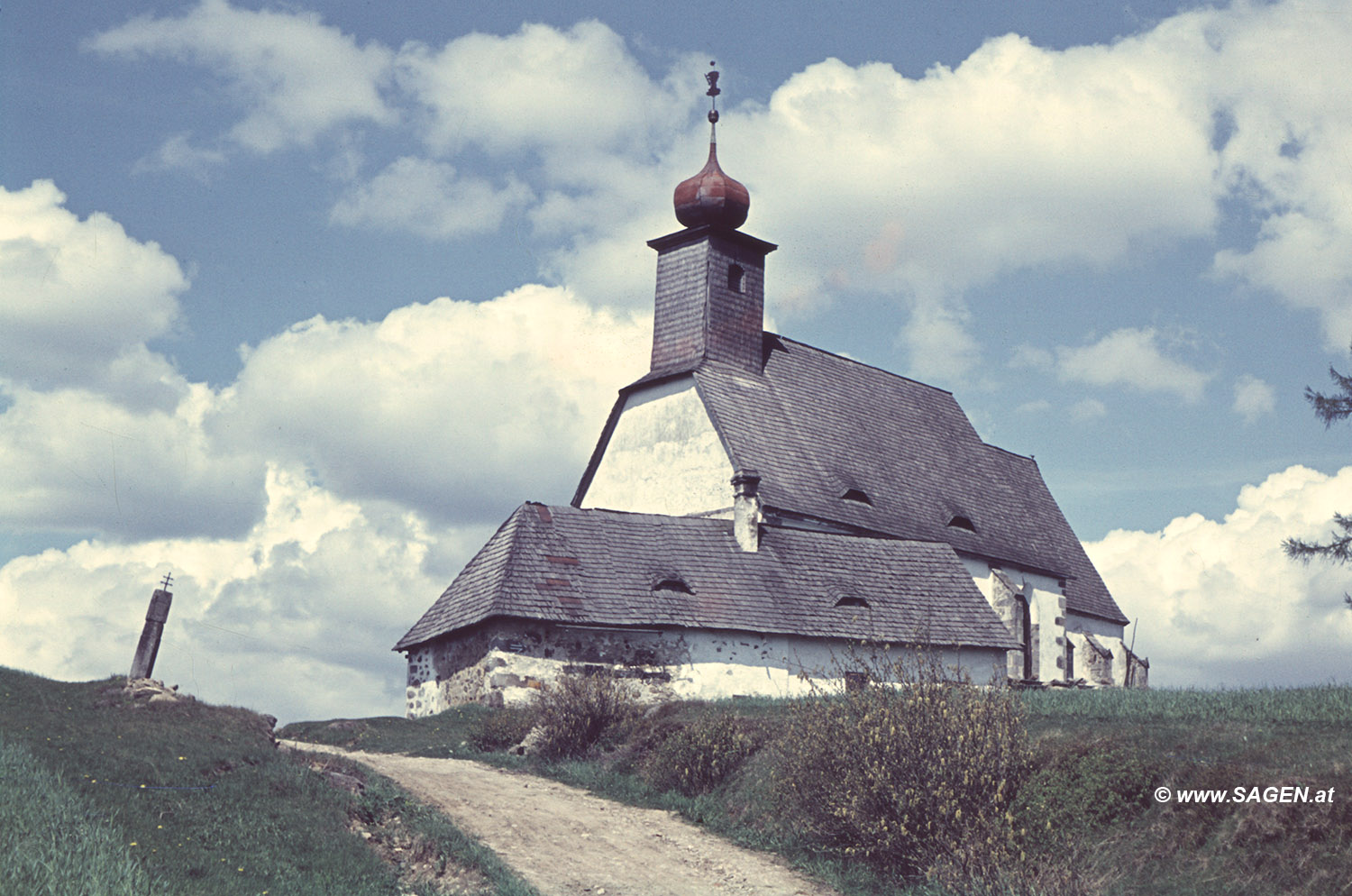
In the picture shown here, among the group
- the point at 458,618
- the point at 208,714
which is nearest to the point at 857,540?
the point at 458,618

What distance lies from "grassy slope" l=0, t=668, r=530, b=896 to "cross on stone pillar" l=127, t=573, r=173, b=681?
102 inches

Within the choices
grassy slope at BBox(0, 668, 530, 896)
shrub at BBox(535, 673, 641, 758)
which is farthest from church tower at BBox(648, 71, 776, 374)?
grassy slope at BBox(0, 668, 530, 896)

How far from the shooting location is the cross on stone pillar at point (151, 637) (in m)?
20.7

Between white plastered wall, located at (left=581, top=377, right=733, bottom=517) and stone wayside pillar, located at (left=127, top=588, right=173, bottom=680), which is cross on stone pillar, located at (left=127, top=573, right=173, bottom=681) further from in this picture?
white plastered wall, located at (left=581, top=377, right=733, bottom=517)

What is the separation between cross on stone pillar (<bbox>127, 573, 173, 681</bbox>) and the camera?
2069 cm

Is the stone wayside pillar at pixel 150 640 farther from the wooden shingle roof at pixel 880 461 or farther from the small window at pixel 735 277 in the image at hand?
the small window at pixel 735 277

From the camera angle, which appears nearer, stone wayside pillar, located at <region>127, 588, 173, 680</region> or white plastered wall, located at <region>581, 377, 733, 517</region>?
stone wayside pillar, located at <region>127, 588, 173, 680</region>

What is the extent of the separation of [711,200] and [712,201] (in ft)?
0.17

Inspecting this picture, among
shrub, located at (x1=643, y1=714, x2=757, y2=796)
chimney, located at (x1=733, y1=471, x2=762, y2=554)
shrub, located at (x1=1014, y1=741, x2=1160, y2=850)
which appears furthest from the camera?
chimney, located at (x1=733, y1=471, x2=762, y2=554)

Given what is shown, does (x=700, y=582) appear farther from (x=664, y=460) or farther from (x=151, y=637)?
(x=151, y=637)

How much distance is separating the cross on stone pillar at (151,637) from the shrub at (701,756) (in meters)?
8.00

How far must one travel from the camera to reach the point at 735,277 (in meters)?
38.3

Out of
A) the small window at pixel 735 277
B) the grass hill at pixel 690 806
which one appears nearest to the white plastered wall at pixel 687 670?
the grass hill at pixel 690 806

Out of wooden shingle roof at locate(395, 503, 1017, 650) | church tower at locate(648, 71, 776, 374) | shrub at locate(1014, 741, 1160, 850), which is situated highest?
church tower at locate(648, 71, 776, 374)
